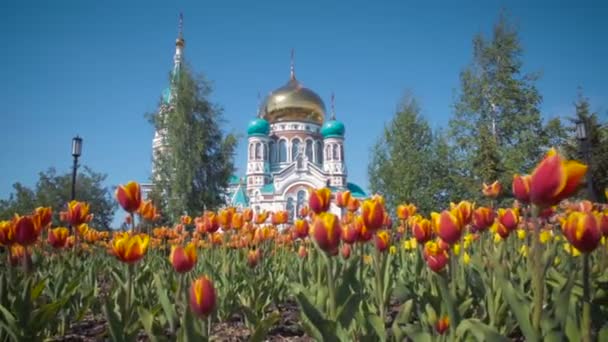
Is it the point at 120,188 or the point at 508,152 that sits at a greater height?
the point at 508,152

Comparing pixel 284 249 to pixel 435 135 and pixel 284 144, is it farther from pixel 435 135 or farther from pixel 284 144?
pixel 284 144

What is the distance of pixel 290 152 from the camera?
4369 cm

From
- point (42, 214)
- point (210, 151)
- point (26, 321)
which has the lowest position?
point (26, 321)

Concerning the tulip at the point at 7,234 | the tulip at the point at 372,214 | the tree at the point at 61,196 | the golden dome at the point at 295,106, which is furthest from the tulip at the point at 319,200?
the golden dome at the point at 295,106

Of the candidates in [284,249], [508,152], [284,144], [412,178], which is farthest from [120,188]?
[284,144]

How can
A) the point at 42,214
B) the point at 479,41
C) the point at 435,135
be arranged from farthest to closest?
the point at 435,135, the point at 479,41, the point at 42,214

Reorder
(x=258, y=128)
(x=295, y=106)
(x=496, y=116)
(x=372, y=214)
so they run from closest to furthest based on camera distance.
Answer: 1. (x=372, y=214)
2. (x=496, y=116)
3. (x=258, y=128)
4. (x=295, y=106)

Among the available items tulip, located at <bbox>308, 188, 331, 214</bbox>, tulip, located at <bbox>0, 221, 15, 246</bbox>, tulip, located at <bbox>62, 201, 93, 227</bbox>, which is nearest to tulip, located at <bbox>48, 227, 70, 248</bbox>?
tulip, located at <bbox>62, 201, 93, 227</bbox>

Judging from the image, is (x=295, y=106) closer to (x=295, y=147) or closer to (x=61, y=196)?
(x=295, y=147)

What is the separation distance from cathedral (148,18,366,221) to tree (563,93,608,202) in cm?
1978

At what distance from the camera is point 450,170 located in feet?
66.1

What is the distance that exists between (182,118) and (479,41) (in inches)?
601

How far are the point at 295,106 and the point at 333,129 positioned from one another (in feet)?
18.4

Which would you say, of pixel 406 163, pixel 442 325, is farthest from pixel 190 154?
pixel 442 325
